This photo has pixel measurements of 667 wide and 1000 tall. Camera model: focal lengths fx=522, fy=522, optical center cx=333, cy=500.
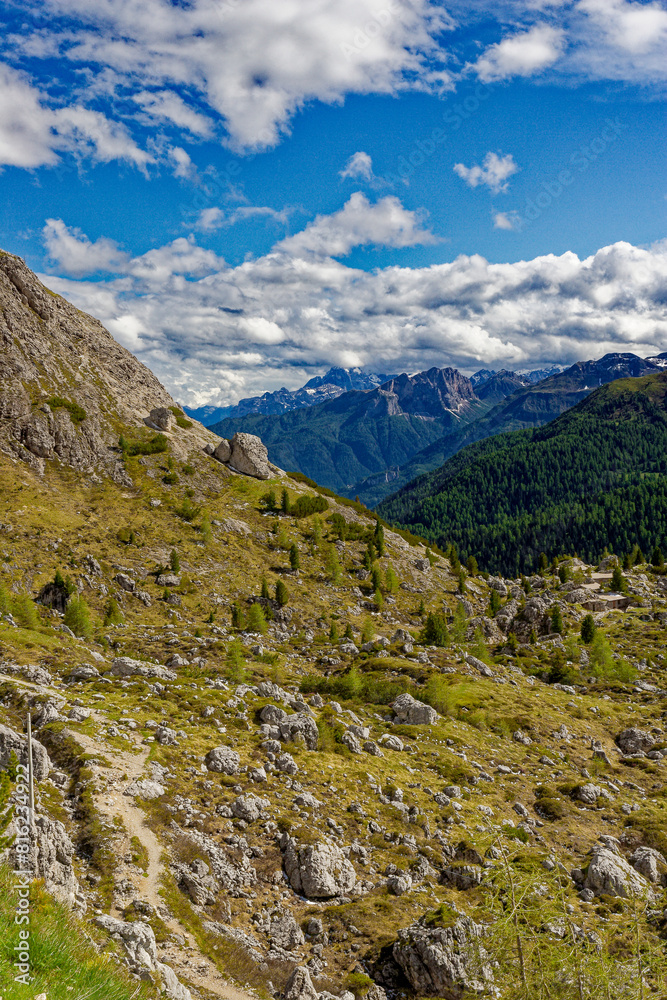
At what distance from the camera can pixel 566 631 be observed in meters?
107

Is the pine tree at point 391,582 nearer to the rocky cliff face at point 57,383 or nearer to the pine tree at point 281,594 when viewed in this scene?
the pine tree at point 281,594

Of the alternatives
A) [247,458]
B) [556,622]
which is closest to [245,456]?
[247,458]

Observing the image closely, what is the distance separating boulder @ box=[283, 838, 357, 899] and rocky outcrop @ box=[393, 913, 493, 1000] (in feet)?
17.7

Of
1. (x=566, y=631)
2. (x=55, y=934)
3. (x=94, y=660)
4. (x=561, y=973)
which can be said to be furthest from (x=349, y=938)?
(x=566, y=631)

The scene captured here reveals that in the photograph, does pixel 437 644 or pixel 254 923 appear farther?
pixel 437 644

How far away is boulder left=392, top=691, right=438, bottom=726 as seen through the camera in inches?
2228

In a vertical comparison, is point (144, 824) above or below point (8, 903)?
below

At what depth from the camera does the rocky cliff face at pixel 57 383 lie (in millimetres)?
113375

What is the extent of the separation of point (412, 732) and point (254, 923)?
29.4 metres

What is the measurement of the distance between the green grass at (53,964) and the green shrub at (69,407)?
125169mm

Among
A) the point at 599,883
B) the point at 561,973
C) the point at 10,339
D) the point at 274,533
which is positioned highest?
the point at 10,339

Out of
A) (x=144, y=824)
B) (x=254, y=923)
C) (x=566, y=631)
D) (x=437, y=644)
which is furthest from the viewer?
(x=566, y=631)

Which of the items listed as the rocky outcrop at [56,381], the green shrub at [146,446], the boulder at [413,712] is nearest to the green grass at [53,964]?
the boulder at [413,712]

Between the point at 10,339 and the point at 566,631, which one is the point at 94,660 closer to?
the point at 566,631
